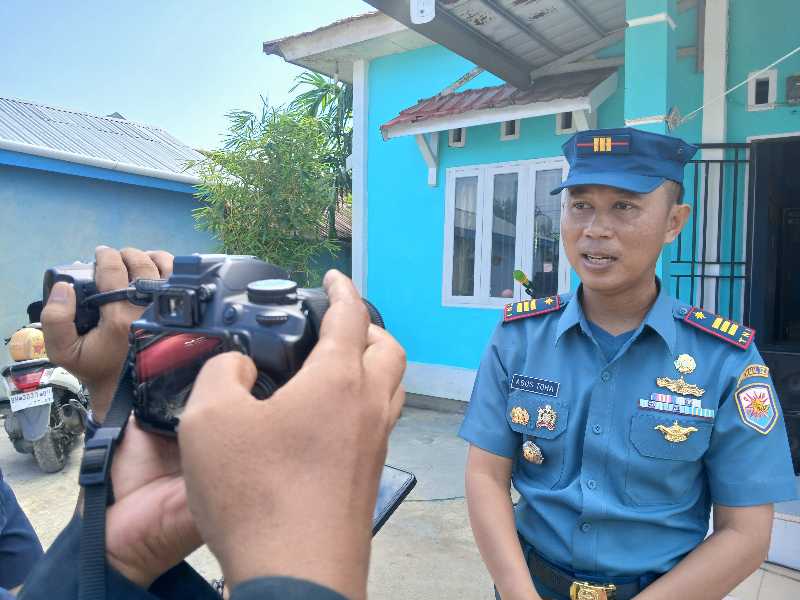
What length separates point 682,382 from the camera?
1.34m

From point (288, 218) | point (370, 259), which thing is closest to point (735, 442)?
point (370, 259)

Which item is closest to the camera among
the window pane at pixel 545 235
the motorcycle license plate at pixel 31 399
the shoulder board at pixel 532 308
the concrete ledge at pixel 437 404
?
the shoulder board at pixel 532 308

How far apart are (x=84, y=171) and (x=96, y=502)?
711cm

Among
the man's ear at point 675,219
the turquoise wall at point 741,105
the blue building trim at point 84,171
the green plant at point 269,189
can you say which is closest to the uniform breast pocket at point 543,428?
the man's ear at point 675,219

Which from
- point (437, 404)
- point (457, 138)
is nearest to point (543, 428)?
point (437, 404)

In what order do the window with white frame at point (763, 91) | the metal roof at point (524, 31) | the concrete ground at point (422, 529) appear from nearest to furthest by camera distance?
the concrete ground at point (422, 529)
the window with white frame at point (763, 91)
the metal roof at point (524, 31)

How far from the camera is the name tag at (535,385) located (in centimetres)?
143

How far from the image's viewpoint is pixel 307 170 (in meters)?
6.91

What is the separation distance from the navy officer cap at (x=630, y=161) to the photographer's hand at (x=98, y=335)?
1.03 metres

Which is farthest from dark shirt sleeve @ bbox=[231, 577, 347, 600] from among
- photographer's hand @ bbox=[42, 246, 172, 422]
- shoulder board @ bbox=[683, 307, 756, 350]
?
shoulder board @ bbox=[683, 307, 756, 350]

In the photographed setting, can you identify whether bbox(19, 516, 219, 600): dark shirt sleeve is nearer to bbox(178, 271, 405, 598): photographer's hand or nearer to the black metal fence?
bbox(178, 271, 405, 598): photographer's hand

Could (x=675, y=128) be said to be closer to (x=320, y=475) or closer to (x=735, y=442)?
(x=735, y=442)

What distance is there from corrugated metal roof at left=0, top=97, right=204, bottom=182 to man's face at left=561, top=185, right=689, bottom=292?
6.37 metres

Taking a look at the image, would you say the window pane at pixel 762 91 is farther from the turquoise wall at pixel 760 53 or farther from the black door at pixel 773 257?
the black door at pixel 773 257
